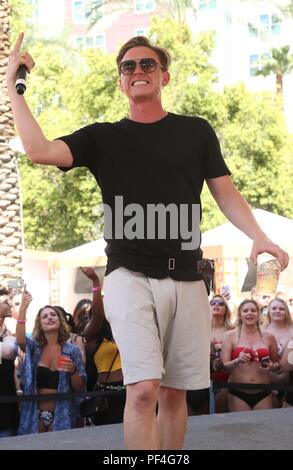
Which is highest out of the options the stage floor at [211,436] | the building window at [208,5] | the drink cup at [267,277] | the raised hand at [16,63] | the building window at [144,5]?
the building window at [144,5]

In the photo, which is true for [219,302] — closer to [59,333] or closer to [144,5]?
[59,333]

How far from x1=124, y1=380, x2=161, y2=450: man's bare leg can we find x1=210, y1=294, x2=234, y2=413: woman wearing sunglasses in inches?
187

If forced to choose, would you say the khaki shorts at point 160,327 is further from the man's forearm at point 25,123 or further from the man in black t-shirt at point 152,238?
the man's forearm at point 25,123

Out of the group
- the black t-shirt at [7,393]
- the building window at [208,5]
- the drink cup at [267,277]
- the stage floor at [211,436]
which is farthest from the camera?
the building window at [208,5]

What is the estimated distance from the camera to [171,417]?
12.6 ft

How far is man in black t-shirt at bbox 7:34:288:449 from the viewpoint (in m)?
3.54

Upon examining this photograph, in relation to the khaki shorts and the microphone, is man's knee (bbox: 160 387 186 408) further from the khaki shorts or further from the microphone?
the microphone

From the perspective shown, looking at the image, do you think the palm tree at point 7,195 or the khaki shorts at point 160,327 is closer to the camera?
the khaki shorts at point 160,327

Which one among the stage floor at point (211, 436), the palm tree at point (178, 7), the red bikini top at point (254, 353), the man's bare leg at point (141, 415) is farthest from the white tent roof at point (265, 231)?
the palm tree at point (178, 7)

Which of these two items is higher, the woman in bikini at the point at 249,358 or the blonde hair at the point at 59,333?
the blonde hair at the point at 59,333

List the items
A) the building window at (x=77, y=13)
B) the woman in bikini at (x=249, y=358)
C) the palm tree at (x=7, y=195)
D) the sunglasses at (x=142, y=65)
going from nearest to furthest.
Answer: the sunglasses at (x=142, y=65), the woman in bikini at (x=249, y=358), the palm tree at (x=7, y=195), the building window at (x=77, y=13)

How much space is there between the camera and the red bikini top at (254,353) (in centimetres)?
822

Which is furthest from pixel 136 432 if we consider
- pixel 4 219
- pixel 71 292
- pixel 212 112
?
pixel 212 112

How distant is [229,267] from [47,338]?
723 cm
